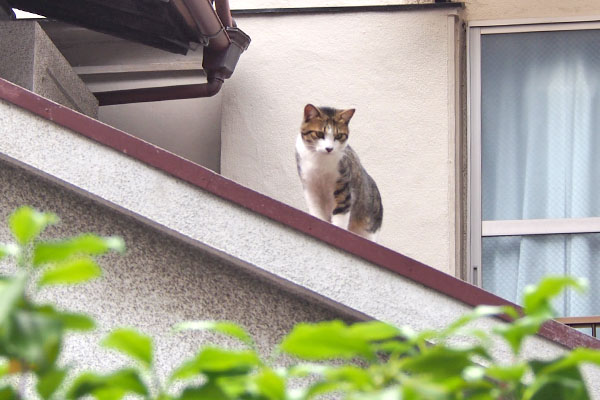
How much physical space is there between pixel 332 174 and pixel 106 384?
3.91 m

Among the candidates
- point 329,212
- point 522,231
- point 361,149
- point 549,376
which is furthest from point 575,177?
point 549,376

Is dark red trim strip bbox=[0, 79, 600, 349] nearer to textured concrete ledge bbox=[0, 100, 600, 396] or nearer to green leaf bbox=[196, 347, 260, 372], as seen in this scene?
textured concrete ledge bbox=[0, 100, 600, 396]

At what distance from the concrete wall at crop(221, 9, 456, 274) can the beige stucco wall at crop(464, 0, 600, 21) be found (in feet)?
0.73

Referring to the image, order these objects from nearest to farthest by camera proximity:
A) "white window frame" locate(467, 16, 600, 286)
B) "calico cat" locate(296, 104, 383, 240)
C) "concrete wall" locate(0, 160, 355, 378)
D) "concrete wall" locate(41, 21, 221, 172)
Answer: "concrete wall" locate(0, 160, 355, 378) → "calico cat" locate(296, 104, 383, 240) → "white window frame" locate(467, 16, 600, 286) → "concrete wall" locate(41, 21, 221, 172)

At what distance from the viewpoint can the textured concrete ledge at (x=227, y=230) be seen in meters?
2.98

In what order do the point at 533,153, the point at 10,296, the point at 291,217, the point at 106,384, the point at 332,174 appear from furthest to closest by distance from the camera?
1. the point at 533,153
2. the point at 332,174
3. the point at 291,217
4. the point at 106,384
5. the point at 10,296

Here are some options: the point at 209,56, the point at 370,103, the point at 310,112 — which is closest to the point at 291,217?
the point at 310,112

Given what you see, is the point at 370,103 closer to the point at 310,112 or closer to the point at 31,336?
the point at 310,112

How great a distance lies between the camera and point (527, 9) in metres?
5.70

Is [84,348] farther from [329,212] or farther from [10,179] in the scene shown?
[329,212]

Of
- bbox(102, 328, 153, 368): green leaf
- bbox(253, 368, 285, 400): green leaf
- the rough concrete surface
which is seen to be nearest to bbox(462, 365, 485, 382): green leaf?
bbox(253, 368, 285, 400): green leaf

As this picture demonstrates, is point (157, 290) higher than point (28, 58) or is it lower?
lower

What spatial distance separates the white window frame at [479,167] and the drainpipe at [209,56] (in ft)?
4.44

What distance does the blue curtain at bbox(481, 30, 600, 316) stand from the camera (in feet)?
18.0
